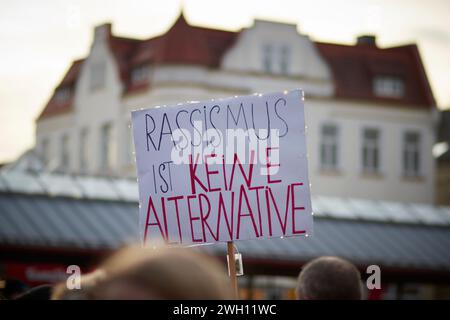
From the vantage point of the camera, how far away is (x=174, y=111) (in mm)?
7828

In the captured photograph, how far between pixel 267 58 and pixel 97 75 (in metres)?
7.04

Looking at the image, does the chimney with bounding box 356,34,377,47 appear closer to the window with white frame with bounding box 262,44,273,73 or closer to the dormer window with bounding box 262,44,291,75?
the dormer window with bounding box 262,44,291,75

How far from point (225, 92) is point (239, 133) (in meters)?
44.4

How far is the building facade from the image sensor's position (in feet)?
171

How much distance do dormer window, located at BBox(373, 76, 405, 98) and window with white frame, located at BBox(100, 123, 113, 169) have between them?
34.0 ft

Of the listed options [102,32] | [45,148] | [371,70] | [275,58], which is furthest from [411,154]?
[45,148]

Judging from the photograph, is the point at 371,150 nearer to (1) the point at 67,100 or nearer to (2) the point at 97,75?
(2) the point at 97,75

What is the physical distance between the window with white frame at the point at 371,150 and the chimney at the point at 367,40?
5220mm

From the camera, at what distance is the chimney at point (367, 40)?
5962cm

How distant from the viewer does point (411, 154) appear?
56.7 metres

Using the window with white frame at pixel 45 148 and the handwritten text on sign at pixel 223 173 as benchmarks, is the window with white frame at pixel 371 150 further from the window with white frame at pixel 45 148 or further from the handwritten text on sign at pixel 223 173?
the handwritten text on sign at pixel 223 173

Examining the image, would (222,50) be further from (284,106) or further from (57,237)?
(284,106)

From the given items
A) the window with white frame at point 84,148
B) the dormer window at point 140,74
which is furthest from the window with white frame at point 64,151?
the dormer window at point 140,74

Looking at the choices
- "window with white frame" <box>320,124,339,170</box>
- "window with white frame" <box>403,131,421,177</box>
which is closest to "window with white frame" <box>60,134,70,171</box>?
"window with white frame" <box>320,124,339,170</box>
